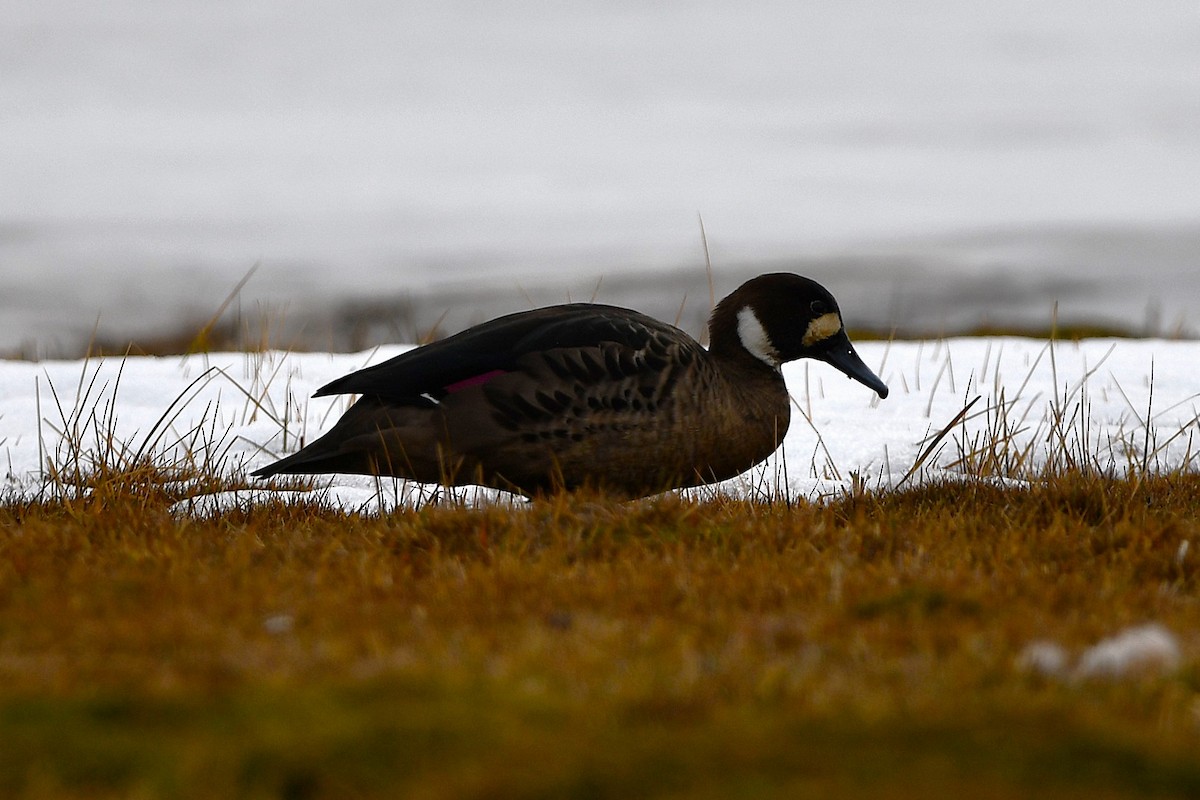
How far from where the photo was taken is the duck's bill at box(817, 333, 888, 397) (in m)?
6.15

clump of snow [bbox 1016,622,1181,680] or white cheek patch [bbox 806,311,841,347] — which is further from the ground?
white cheek patch [bbox 806,311,841,347]

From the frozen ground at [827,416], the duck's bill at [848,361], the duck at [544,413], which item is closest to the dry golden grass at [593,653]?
the duck at [544,413]

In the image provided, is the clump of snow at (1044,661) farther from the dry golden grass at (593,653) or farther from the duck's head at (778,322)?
the duck's head at (778,322)

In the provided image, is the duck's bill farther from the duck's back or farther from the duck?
the duck's back

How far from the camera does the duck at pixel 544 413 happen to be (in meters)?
5.07

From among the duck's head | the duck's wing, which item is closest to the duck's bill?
the duck's head

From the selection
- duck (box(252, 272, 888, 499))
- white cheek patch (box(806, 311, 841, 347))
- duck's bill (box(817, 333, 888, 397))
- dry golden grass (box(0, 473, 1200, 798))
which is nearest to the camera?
dry golden grass (box(0, 473, 1200, 798))

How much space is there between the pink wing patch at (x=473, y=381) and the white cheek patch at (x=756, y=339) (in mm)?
1396

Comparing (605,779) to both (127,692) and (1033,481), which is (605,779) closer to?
(127,692)

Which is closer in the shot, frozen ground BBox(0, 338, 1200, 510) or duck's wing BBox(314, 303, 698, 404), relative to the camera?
duck's wing BBox(314, 303, 698, 404)

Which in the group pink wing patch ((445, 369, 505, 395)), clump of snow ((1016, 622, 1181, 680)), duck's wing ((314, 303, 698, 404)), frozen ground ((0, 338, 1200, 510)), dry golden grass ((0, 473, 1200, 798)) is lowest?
clump of snow ((1016, 622, 1181, 680))

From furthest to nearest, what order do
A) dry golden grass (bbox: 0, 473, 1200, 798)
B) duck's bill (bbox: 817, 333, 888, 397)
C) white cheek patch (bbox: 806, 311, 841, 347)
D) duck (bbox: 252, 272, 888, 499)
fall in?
duck's bill (bbox: 817, 333, 888, 397)
white cheek patch (bbox: 806, 311, 841, 347)
duck (bbox: 252, 272, 888, 499)
dry golden grass (bbox: 0, 473, 1200, 798)

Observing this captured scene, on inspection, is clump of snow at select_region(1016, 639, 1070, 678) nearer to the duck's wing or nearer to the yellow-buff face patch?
the duck's wing

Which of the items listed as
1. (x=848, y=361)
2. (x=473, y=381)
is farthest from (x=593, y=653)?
(x=848, y=361)
